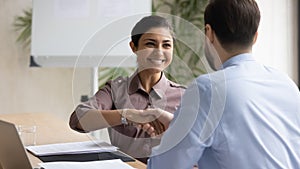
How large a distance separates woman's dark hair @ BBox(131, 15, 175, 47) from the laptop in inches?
24.8

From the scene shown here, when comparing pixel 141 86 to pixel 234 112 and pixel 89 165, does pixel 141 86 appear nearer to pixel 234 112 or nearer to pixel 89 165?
Result: pixel 89 165

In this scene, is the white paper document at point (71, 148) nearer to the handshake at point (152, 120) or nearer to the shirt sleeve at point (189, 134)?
the handshake at point (152, 120)

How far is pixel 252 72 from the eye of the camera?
133 centimetres

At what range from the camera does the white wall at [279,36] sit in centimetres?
394

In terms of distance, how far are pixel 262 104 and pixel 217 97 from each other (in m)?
0.15

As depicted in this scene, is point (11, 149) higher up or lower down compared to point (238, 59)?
lower down

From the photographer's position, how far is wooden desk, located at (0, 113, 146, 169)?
189 cm

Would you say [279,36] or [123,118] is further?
[279,36]

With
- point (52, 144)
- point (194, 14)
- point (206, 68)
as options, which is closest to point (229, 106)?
point (206, 68)

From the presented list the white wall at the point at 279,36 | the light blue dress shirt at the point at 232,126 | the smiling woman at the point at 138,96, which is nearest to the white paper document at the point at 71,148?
the smiling woman at the point at 138,96

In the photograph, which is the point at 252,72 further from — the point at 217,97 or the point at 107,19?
the point at 107,19

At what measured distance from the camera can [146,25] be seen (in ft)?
6.17

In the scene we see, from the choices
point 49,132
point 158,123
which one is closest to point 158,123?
point 158,123

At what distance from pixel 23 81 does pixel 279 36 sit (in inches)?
89.1
